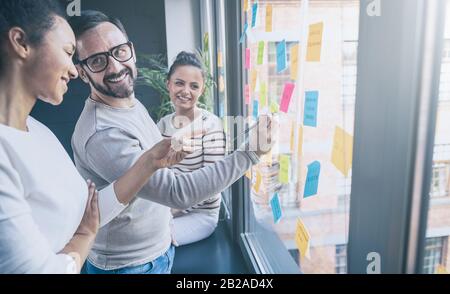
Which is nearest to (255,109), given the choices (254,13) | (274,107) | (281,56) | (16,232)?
(274,107)

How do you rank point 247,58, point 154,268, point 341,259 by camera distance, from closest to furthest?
point 341,259
point 154,268
point 247,58

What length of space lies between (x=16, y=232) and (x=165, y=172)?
339 mm

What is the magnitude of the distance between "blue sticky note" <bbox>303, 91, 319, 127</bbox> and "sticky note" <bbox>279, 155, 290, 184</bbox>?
0.15 metres

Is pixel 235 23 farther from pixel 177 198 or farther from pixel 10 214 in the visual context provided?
pixel 10 214

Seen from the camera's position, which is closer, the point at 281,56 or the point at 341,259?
the point at 341,259

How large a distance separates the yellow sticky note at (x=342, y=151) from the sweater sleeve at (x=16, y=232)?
65 cm

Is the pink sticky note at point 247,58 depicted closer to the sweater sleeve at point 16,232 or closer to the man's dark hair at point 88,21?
the man's dark hair at point 88,21

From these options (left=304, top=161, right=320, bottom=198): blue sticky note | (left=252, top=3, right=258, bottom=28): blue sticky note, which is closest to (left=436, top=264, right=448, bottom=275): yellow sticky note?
(left=304, top=161, right=320, bottom=198): blue sticky note

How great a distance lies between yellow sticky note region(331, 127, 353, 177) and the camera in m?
0.75

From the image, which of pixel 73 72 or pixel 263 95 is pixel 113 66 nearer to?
pixel 73 72

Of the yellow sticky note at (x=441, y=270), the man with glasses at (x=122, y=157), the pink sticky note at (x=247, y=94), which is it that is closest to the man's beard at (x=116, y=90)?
the man with glasses at (x=122, y=157)

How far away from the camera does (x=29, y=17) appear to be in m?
0.76

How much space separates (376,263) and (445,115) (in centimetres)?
30
